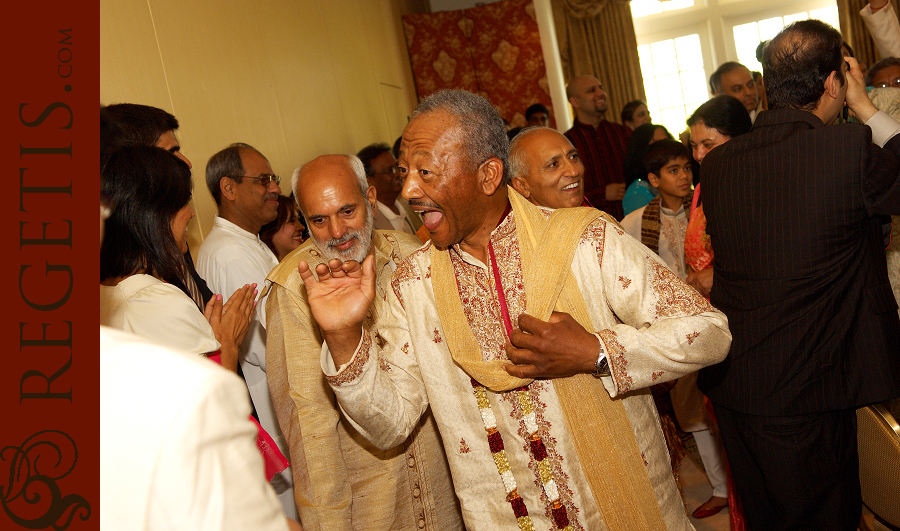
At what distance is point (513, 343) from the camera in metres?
1.57

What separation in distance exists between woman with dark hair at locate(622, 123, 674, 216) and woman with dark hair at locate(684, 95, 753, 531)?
119 cm

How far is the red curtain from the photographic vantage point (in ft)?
28.8

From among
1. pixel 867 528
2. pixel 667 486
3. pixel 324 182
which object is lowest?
pixel 867 528

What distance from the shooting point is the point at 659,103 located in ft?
32.8

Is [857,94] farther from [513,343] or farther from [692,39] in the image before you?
[692,39]

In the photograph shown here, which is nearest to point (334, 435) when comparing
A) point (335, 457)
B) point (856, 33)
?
point (335, 457)

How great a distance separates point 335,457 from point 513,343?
0.86 m

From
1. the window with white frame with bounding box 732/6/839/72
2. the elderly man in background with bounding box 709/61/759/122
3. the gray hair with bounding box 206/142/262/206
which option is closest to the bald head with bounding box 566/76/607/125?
the elderly man in background with bounding box 709/61/759/122

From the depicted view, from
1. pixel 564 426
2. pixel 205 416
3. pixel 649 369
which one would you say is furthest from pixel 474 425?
pixel 205 416

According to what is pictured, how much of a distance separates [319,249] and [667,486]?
1.42m

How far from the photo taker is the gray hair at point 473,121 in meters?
1.74

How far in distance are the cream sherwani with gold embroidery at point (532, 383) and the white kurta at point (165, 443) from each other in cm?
85

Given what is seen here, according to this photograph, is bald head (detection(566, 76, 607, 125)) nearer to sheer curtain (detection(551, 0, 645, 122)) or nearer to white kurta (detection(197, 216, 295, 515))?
white kurta (detection(197, 216, 295, 515))

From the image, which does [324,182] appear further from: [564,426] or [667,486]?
[667,486]
